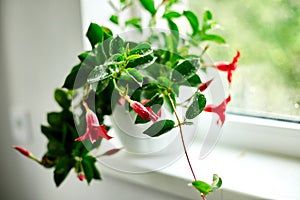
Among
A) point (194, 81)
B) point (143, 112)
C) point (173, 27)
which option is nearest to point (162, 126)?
point (143, 112)

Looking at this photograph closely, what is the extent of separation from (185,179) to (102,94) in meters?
0.26

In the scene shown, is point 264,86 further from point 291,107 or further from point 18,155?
point 18,155

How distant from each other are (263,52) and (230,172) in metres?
0.31

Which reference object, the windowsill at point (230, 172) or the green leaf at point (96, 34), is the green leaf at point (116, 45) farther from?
the windowsill at point (230, 172)

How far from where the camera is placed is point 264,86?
38.5 inches

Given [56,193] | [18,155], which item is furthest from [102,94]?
[18,155]

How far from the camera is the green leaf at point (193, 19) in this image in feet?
2.75

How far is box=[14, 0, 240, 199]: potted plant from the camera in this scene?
0.63m

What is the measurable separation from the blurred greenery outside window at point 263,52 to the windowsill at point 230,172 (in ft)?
0.34

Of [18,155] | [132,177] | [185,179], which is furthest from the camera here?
[18,155]

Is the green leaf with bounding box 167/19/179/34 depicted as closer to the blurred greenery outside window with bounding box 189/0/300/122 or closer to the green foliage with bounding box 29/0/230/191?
the green foliage with bounding box 29/0/230/191

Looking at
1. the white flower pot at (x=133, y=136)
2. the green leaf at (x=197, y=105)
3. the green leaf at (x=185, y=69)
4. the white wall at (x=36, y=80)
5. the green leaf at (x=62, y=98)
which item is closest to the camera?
the green leaf at (x=197, y=105)

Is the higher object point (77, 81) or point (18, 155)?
point (77, 81)

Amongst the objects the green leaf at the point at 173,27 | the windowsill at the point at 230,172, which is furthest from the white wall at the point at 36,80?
the green leaf at the point at 173,27
